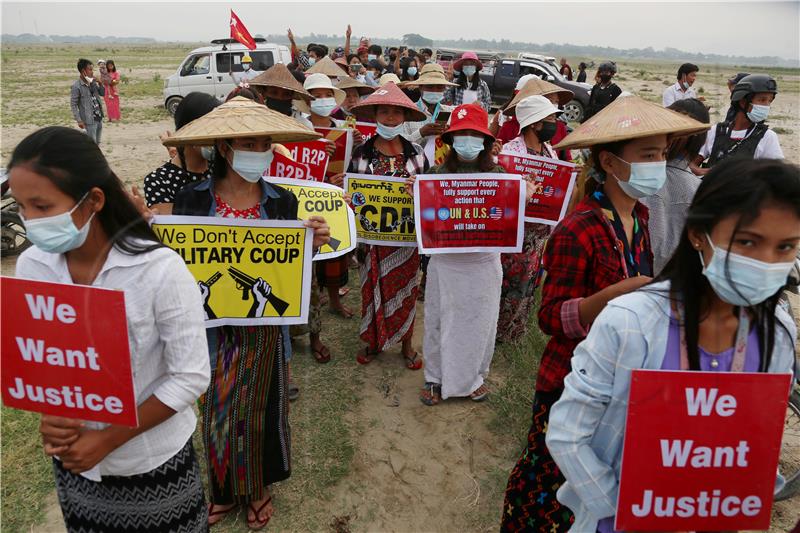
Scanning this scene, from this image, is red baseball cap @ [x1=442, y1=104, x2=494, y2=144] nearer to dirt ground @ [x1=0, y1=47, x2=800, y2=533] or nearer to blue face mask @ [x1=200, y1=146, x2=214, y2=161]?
blue face mask @ [x1=200, y1=146, x2=214, y2=161]

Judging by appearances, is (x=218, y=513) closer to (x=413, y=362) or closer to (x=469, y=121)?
(x=413, y=362)

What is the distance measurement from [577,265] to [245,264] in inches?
57.0

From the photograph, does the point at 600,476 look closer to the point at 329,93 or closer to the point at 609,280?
the point at 609,280

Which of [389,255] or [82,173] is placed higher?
[82,173]

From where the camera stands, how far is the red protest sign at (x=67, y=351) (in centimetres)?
145

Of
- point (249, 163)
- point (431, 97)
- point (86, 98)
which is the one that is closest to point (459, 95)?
point (431, 97)

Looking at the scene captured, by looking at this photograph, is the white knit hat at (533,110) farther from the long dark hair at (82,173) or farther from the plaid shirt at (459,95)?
the plaid shirt at (459,95)

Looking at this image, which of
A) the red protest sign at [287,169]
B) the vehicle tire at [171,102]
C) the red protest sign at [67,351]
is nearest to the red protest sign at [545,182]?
the red protest sign at [287,169]

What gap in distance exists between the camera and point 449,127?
3.56 metres

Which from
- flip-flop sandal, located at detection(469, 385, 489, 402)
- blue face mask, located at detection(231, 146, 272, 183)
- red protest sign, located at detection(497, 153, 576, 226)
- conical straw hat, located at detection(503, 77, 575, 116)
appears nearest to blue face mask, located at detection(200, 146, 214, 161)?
blue face mask, located at detection(231, 146, 272, 183)

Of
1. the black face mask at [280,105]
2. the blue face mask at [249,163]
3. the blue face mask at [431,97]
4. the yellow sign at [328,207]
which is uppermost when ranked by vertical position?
the blue face mask at [431,97]

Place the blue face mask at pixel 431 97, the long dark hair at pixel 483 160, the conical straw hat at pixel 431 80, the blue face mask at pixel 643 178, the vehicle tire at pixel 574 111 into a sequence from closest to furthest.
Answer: the blue face mask at pixel 643 178, the long dark hair at pixel 483 160, the conical straw hat at pixel 431 80, the blue face mask at pixel 431 97, the vehicle tire at pixel 574 111

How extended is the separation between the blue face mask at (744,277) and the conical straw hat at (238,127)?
1762mm

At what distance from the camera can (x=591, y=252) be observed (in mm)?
1899
